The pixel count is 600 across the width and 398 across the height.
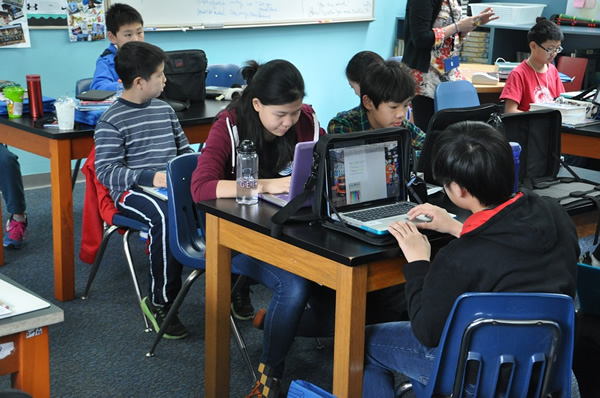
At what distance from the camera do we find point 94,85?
3852mm

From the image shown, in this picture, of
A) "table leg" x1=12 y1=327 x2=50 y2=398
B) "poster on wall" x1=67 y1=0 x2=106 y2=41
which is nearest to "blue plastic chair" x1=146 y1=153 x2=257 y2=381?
"table leg" x1=12 y1=327 x2=50 y2=398

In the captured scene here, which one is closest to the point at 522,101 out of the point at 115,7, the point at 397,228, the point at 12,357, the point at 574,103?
the point at 574,103

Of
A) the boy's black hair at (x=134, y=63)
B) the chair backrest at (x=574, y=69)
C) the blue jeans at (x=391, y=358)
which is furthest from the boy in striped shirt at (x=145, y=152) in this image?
the chair backrest at (x=574, y=69)

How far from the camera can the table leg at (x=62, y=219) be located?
9.94ft

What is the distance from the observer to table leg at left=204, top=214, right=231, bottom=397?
→ 86.4 inches

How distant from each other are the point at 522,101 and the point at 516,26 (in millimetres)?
1895

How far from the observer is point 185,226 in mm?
2531

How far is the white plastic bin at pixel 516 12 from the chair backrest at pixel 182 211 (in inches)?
161

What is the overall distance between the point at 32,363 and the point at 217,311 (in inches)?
35.8

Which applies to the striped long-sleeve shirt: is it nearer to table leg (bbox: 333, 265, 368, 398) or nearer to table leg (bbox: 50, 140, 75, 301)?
table leg (bbox: 50, 140, 75, 301)

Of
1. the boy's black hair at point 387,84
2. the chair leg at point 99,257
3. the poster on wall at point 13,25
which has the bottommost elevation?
the chair leg at point 99,257

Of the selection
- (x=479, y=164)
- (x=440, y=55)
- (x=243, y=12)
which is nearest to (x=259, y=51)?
(x=243, y=12)

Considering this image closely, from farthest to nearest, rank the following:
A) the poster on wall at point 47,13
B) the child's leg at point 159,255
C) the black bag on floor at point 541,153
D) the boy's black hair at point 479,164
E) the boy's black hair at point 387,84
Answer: the poster on wall at point 47,13 → the child's leg at point 159,255 → the boy's black hair at point 387,84 → the black bag on floor at point 541,153 → the boy's black hair at point 479,164

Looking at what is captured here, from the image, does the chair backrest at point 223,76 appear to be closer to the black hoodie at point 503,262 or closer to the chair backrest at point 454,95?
the chair backrest at point 454,95
